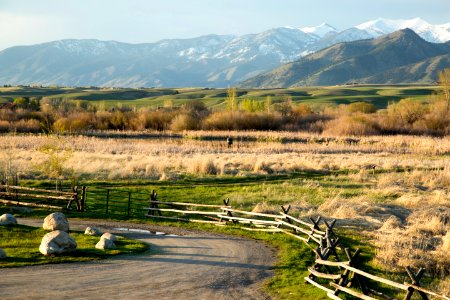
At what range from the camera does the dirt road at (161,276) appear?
696 inches

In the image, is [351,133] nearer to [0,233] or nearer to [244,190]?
[244,190]

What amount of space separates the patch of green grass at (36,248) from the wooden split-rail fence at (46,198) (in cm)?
542

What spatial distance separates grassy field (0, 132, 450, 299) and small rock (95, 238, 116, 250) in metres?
6.92

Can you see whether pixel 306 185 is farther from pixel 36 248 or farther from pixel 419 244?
pixel 36 248

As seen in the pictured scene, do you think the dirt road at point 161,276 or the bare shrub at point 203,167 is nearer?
the dirt road at point 161,276

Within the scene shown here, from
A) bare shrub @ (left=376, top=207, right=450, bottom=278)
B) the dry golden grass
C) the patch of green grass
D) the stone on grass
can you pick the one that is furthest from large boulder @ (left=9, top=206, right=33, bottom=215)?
bare shrub @ (left=376, top=207, right=450, bottom=278)

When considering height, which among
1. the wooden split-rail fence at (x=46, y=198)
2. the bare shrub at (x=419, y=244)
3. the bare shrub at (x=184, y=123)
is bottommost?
the wooden split-rail fence at (x=46, y=198)

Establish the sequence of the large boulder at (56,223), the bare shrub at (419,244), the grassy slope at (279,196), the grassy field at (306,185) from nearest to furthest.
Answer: the grassy slope at (279,196) → the bare shrub at (419,244) → the grassy field at (306,185) → the large boulder at (56,223)

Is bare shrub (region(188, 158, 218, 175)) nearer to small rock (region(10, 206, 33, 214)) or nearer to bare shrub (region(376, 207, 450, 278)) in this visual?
small rock (region(10, 206, 33, 214))

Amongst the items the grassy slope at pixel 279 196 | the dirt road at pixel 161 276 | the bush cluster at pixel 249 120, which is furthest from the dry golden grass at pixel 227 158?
the dirt road at pixel 161 276

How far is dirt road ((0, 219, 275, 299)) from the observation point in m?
17.7

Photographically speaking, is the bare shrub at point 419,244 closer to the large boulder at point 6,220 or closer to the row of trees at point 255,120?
the large boulder at point 6,220

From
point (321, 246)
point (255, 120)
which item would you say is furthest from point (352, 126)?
point (321, 246)

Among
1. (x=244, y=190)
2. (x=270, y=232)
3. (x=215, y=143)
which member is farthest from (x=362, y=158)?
(x=270, y=232)
